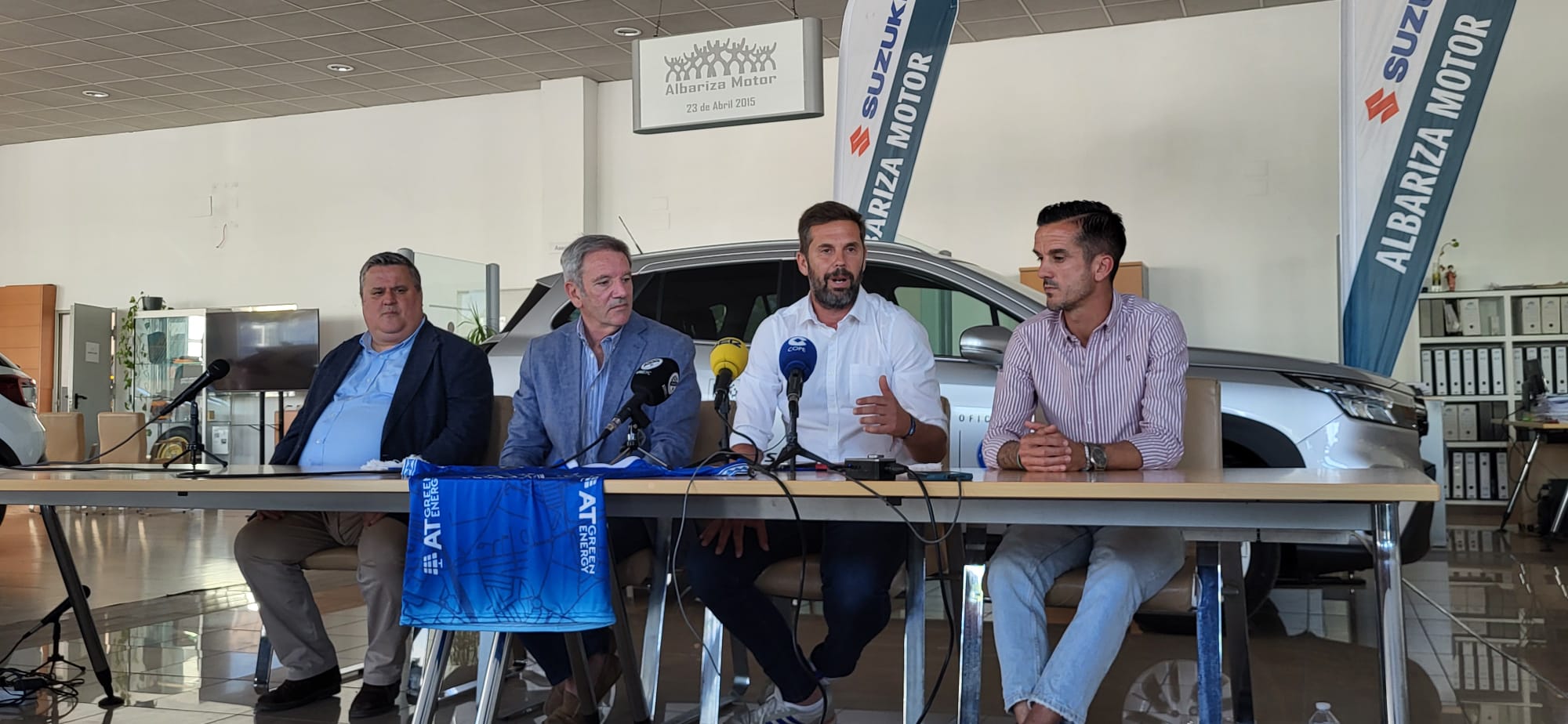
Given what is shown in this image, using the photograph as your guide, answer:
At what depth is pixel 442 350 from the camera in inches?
144

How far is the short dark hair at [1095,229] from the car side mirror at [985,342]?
4.22 feet

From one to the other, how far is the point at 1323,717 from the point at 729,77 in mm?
4839

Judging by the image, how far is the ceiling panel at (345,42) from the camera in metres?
8.92

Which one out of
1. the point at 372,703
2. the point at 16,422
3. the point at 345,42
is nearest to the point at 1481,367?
the point at 372,703

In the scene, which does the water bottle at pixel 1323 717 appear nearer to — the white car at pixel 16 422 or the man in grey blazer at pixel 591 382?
the man in grey blazer at pixel 591 382

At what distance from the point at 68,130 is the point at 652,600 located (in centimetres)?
1225

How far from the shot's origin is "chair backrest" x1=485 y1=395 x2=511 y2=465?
3.68m

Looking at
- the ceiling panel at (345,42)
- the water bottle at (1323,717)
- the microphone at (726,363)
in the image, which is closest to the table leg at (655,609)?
the microphone at (726,363)

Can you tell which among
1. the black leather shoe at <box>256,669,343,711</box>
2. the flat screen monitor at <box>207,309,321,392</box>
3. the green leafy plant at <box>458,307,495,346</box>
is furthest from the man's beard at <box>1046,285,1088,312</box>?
the flat screen monitor at <box>207,309,321,392</box>

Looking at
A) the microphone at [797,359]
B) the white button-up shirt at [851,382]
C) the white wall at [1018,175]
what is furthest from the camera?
the white wall at [1018,175]

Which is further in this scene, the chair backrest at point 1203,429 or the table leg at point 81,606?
the table leg at point 81,606

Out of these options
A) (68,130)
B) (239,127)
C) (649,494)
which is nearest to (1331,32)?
(649,494)

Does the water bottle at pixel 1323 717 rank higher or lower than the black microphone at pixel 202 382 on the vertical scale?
lower

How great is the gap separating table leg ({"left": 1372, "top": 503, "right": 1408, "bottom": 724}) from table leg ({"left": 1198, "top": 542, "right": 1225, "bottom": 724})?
0.46 meters
